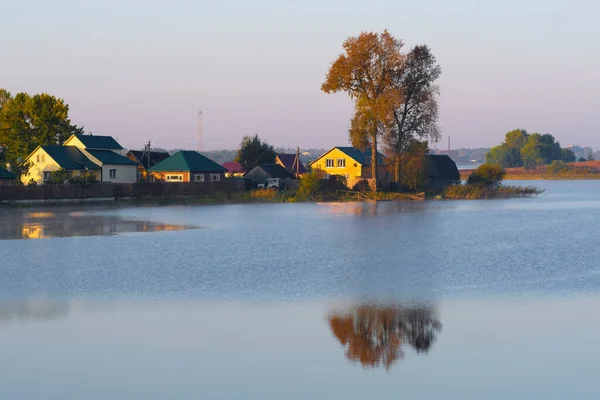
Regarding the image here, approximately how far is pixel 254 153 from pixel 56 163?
3849 cm

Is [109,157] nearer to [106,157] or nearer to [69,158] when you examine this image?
[106,157]

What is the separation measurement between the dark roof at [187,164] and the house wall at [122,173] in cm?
335

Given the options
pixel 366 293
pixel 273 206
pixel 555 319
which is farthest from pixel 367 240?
pixel 273 206

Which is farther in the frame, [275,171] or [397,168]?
[275,171]

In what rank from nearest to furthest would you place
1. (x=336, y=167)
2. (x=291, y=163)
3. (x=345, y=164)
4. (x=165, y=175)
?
(x=165, y=175)
(x=345, y=164)
(x=336, y=167)
(x=291, y=163)

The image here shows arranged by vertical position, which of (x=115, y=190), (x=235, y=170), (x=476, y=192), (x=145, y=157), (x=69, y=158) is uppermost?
(x=145, y=157)

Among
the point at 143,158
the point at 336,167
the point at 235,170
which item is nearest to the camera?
the point at 336,167

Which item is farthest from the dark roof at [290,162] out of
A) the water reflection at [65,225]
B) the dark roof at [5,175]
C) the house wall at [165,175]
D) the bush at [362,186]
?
the water reflection at [65,225]

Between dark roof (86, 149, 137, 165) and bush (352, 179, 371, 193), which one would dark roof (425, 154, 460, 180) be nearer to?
bush (352, 179, 371, 193)

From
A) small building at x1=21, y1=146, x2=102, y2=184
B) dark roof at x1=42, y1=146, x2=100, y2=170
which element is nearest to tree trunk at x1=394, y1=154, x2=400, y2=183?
small building at x1=21, y1=146, x2=102, y2=184

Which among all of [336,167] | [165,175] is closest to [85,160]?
[165,175]

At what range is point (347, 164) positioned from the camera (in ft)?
326

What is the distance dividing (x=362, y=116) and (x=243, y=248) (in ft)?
153

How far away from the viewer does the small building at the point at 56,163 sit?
257ft
